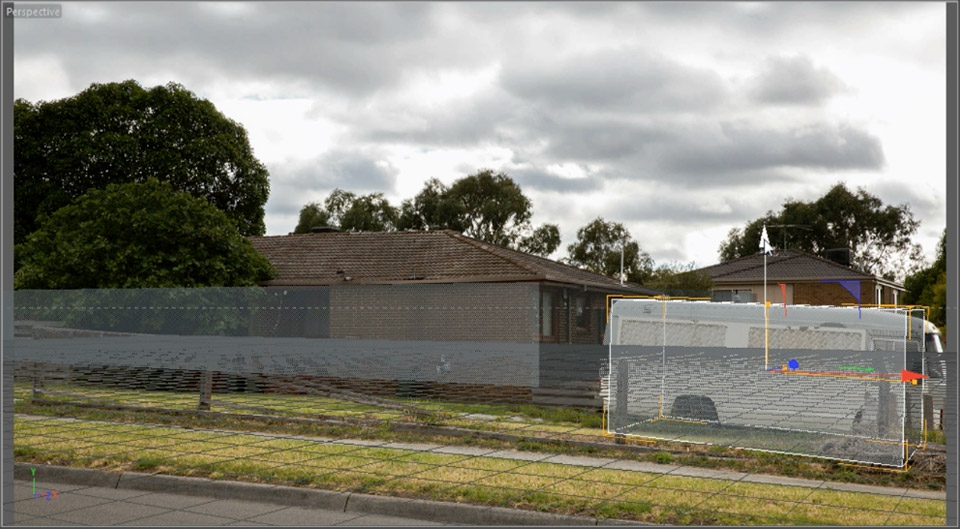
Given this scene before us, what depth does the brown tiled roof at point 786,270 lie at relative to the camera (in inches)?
1706

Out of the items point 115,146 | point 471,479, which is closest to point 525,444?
point 471,479

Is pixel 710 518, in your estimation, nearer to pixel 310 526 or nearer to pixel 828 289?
pixel 310 526

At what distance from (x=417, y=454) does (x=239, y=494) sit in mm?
2295

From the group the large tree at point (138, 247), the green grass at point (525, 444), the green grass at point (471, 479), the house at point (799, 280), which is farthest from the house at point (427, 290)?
the house at point (799, 280)

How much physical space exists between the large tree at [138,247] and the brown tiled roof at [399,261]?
9.82 feet

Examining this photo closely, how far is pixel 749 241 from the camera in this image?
64625 millimetres

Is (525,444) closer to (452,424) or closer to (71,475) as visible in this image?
(452,424)

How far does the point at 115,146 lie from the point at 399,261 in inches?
495

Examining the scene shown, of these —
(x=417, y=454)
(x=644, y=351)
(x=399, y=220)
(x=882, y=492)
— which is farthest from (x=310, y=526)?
(x=399, y=220)

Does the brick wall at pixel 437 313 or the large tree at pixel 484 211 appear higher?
the large tree at pixel 484 211

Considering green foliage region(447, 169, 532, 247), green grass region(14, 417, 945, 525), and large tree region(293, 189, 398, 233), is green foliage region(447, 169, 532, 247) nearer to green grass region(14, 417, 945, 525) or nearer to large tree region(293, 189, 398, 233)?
large tree region(293, 189, 398, 233)

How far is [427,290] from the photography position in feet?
72.4

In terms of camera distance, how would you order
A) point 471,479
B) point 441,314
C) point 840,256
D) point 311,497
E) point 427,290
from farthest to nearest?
point 840,256 → point 427,290 → point 441,314 → point 471,479 → point 311,497

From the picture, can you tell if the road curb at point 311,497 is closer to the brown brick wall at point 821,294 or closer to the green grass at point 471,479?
the green grass at point 471,479
